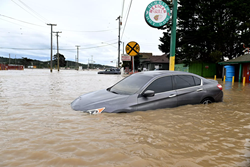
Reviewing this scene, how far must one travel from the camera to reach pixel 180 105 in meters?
5.81

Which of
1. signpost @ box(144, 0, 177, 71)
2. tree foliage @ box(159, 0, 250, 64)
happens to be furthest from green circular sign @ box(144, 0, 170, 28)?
tree foliage @ box(159, 0, 250, 64)

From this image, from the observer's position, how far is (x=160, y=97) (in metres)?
5.46

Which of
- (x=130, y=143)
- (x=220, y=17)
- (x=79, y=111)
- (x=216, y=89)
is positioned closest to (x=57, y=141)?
(x=130, y=143)

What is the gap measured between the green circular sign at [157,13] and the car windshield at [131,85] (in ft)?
19.4

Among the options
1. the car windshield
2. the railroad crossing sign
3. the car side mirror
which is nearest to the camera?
the car side mirror

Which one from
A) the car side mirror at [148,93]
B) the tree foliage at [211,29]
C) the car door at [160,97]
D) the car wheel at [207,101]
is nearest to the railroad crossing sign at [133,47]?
the car wheel at [207,101]

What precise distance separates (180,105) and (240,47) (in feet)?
88.3

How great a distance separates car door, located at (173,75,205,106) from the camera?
230 inches

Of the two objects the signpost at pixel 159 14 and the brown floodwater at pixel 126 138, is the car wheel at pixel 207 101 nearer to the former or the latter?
the brown floodwater at pixel 126 138

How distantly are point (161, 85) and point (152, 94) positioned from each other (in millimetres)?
634

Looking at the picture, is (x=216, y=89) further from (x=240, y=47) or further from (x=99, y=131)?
(x=240, y=47)

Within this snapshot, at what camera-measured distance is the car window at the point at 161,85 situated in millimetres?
5488

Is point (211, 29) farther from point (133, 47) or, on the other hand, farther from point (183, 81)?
point (183, 81)

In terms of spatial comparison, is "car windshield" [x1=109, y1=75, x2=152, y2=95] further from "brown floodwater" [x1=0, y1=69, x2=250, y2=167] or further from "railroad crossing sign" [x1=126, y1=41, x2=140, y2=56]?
"railroad crossing sign" [x1=126, y1=41, x2=140, y2=56]
